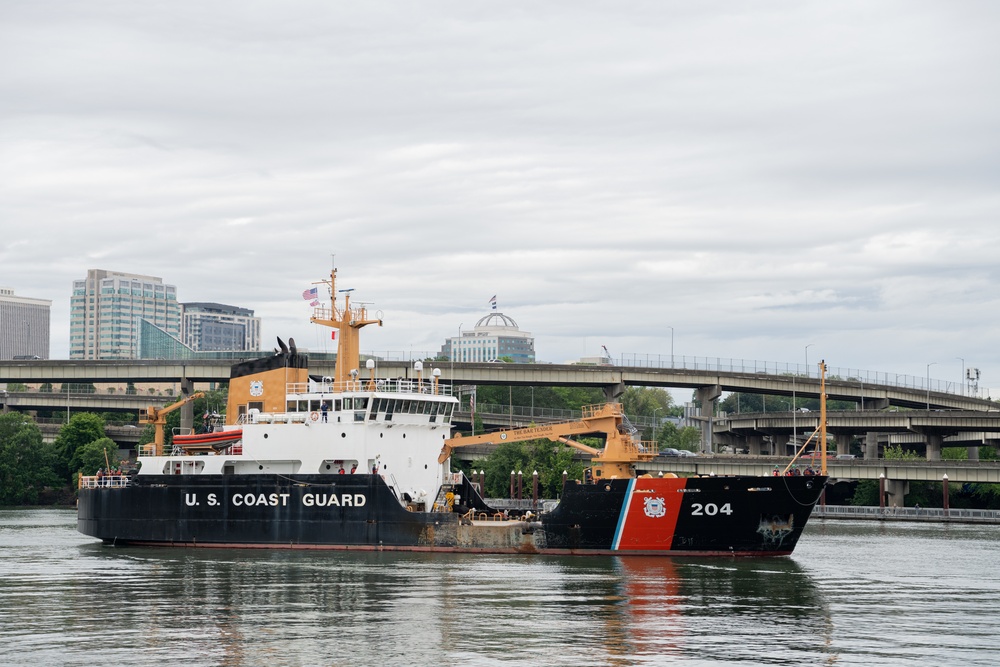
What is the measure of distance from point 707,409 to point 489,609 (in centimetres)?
8559

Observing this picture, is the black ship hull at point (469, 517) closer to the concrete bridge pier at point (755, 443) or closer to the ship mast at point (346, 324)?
the ship mast at point (346, 324)

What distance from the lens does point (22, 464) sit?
111250 millimetres

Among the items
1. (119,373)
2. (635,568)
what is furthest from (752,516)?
(119,373)

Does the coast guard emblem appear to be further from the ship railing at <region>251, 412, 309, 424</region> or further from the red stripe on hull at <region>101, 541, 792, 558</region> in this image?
the ship railing at <region>251, 412, 309, 424</region>

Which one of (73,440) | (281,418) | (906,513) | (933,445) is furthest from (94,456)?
(933,445)

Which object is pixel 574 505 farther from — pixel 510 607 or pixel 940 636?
pixel 940 636

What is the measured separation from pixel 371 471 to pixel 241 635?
21.1 metres

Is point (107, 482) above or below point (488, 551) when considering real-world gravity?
above

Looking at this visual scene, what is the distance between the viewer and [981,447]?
128 metres

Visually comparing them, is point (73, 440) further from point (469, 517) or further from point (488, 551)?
point (488, 551)

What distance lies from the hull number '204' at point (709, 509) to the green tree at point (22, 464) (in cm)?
7958

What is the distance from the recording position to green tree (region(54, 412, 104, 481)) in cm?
11431

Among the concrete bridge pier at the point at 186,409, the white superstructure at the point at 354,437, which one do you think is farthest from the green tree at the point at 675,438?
the white superstructure at the point at 354,437

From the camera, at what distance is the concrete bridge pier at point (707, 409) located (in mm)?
116000
